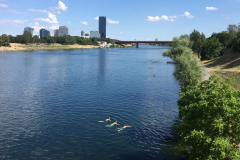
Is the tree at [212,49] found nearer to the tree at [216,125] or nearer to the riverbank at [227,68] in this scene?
the riverbank at [227,68]

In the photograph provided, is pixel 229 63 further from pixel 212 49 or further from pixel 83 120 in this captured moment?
pixel 83 120

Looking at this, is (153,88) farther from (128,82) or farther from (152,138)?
(152,138)

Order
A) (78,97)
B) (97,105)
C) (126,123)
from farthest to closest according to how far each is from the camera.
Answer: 1. (78,97)
2. (97,105)
3. (126,123)

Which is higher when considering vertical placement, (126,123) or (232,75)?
(232,75)

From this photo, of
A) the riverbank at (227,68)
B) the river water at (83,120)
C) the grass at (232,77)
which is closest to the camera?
the river water at (83,120)

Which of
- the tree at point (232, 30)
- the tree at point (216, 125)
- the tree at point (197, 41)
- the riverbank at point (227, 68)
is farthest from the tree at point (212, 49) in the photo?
the tree at point (216, 125)

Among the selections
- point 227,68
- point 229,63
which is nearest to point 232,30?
point 229,63

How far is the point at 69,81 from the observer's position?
70.6 m

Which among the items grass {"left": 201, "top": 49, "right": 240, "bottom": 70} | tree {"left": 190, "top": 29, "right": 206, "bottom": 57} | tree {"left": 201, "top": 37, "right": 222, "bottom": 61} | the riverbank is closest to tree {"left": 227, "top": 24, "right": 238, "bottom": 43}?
tree {"left": 190, "top": 29, "right": 206, "bottom": 57}

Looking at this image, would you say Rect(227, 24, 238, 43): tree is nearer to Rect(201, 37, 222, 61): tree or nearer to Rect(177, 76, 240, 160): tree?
Rect(201, 37, 222, 61): tree

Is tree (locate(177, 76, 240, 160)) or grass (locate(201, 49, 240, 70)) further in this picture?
grass (locate(201, 49, 240, 70))

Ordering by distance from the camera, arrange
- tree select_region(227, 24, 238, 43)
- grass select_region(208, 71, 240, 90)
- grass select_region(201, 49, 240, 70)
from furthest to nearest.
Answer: tree select_region(227, 24, 238, 43)
grass select_region(201, 49, 240, 70)
grass select_region(208, 71, 240, 90)

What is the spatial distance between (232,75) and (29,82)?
223 ft

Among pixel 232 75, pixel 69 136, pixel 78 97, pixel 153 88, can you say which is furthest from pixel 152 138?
pixel 232 75
